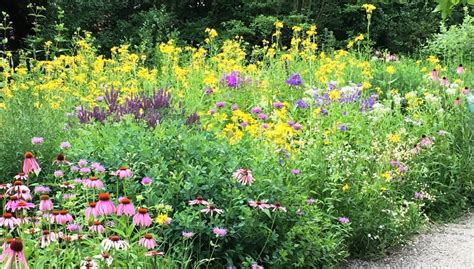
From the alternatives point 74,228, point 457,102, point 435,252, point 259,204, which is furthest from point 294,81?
point 74,228

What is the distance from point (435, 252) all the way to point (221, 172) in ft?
5.32

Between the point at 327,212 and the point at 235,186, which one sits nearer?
the point at 235,186

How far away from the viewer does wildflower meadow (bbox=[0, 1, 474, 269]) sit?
2521 mm

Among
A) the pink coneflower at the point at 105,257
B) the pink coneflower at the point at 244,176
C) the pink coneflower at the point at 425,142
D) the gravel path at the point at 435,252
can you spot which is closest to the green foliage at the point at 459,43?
the pink coneflower at the point at 425,142

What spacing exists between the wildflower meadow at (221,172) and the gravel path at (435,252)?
0.36 ft

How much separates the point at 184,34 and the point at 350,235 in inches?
337

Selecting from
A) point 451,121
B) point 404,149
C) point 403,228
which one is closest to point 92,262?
point 403,228

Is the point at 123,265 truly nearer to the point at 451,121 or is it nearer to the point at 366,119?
the point at 366,119

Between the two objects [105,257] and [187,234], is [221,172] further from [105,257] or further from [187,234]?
[105,257]

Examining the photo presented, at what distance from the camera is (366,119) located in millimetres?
4961

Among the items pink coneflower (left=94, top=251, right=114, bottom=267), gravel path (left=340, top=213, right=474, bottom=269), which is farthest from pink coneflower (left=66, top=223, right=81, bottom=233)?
gravel path (left=340, top=213, right=474, bottom=269)

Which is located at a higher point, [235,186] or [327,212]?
[235,186]

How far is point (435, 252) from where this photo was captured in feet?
12.7

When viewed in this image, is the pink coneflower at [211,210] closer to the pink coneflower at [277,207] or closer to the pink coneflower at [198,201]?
the pink coneflower at [198,201]
